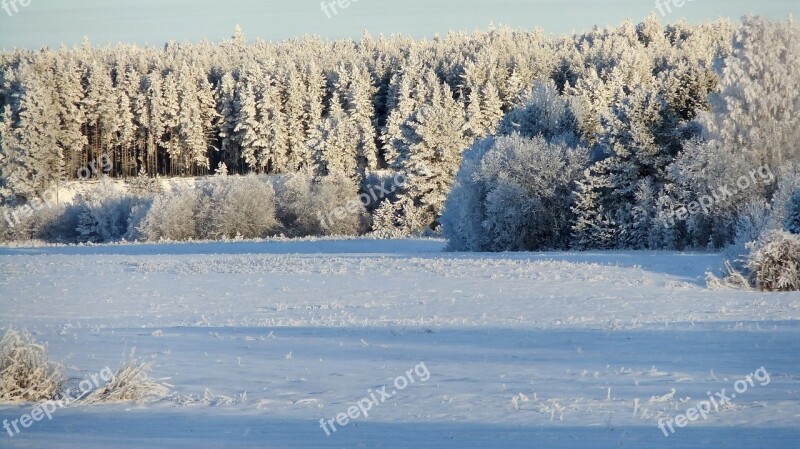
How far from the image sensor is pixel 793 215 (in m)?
23.6

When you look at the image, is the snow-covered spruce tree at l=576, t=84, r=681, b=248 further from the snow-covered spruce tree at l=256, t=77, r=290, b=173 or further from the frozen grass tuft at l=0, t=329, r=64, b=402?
the snow-covered spruce tree at l=256, t=77, r=290, b=173

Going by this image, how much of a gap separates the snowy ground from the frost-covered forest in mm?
6623

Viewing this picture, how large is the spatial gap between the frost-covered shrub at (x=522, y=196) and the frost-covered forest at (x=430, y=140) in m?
0.09

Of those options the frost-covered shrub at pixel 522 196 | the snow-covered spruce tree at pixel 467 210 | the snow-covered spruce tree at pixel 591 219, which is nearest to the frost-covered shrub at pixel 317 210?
the snow-covered spruce tree at pixel 467 210

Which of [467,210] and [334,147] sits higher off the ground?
[334,147]

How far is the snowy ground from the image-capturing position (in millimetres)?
8680

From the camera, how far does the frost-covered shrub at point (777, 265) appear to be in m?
19.5

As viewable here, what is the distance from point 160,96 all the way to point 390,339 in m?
81.1

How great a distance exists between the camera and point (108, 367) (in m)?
11.6

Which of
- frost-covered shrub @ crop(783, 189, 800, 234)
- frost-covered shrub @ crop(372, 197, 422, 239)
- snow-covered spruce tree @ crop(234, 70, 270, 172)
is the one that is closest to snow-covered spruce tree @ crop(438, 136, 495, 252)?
frost-covered shrub @ crop(783, 189, 800, 234)

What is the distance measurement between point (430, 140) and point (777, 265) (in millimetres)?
42860

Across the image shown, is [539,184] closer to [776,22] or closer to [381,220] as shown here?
[776,22]

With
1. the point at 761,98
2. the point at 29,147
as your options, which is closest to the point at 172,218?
the point at 29,147

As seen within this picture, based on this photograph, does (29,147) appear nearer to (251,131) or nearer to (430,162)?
(251,131)
